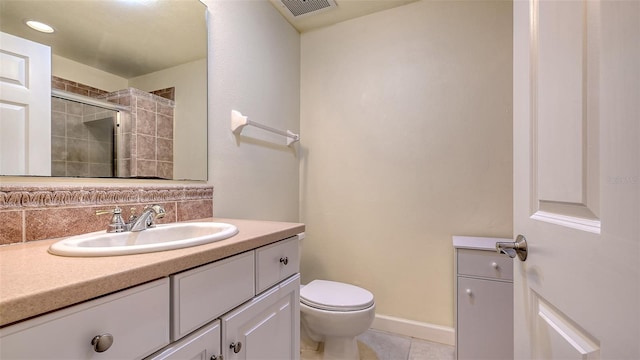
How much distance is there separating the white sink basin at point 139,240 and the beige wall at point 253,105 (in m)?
0.36

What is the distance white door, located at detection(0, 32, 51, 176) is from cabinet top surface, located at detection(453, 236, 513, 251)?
1.81 metres

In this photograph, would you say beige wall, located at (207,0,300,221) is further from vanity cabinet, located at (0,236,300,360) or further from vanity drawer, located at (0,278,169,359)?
vanity drawer, located at (0,278,169,359)

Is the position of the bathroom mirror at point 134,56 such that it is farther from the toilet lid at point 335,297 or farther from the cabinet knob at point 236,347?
the toilet lid at point 335,297

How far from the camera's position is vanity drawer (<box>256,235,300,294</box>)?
36.5 inches

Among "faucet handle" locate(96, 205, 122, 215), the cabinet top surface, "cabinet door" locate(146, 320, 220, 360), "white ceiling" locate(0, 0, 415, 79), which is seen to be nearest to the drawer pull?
"cabinet door" locate(146, 320, 220, 360)

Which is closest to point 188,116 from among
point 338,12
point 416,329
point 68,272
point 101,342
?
point 68,272

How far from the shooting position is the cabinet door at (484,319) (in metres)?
1.46

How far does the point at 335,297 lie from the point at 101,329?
1209 mm

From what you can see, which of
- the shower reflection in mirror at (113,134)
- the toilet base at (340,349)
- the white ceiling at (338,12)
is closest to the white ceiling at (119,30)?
the shower reflection in mirror at (113,134)

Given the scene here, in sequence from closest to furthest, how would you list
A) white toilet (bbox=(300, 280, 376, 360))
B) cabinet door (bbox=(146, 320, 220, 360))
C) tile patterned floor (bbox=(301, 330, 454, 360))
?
cabinet door (bbox=(146, 320, 220, 360)) → white toilet (bbox=(300, 280, 376, 360)) → tile patterned floor (bbox=(301, 330, 454, 360))

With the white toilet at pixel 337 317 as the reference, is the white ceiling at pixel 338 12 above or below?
above

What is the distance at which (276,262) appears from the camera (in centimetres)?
101

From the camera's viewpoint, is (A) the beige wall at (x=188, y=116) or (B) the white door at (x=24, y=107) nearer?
(B) the white door at (x=24, y=107)

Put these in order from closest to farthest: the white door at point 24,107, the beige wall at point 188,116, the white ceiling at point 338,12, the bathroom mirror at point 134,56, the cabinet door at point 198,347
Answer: the cabinet door at point 198,347 → the white door at point 24,107 → the bathroom mirror at point 134,56 → the beige wall at point 188,116 → the white ceiling at point 338,12
